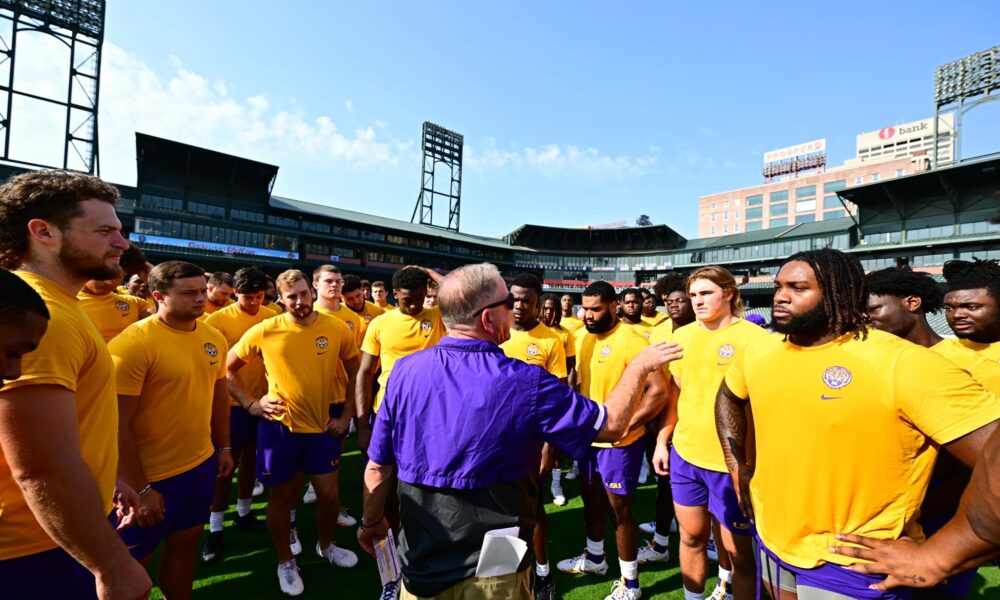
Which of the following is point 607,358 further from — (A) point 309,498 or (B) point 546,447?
(A) point 309,498

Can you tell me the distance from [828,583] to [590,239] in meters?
65.3

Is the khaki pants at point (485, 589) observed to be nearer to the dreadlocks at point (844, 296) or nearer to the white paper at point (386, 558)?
the white paper at point (386, 558)

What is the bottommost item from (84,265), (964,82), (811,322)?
(811,322)

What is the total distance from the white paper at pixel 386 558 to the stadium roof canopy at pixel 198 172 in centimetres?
4577

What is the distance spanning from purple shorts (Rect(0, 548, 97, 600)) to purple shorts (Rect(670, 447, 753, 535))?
3.37 m

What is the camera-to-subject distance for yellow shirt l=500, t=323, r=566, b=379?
15.9 feet

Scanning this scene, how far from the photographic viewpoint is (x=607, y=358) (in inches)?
161

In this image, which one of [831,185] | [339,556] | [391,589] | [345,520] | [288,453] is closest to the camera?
[391,589]

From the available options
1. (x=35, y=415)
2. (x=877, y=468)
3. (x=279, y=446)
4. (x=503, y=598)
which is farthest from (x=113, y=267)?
(x=877, y=468)

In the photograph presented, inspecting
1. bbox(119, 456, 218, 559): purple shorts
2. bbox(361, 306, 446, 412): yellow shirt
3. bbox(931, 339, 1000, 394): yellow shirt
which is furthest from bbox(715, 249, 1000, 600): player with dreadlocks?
bbox(119, 456, 218, 559): purple shorts

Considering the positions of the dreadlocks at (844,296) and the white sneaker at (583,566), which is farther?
the white sneaker at (583,566)

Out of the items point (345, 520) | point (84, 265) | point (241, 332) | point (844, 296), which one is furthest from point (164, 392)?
point (844, 296)

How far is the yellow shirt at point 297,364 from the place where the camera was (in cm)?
387

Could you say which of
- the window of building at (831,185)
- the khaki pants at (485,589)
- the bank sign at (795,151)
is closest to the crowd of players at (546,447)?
the khaki pants at (485,589)
